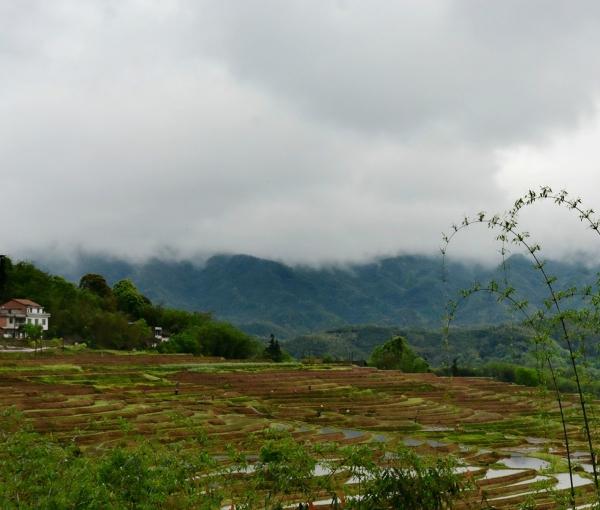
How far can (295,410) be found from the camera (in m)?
70.8

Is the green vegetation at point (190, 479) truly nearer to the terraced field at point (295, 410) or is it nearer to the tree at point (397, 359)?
the terraced field at point (295, 410)

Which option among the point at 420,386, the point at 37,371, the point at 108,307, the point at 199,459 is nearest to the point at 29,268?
the point at 108,307

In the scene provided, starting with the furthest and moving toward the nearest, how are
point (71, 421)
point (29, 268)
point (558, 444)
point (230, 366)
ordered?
1. point (29, 268)
2. point (230, 366)
3. point (558, 444)
4. point (71, 421)

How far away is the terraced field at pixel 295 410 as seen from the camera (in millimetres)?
45750

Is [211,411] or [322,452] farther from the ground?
[322,452]

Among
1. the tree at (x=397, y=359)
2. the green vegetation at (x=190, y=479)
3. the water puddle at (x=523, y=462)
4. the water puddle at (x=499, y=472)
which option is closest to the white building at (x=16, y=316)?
A: the tree at (x=397, y=359)

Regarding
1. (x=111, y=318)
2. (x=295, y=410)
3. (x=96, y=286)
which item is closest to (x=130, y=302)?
(x=96, y=286)

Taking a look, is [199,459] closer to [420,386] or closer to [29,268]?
[420,386]

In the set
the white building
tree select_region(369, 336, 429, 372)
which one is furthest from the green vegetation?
tree select_region(369, 336, 429, 372)

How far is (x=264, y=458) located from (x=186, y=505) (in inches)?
78.9

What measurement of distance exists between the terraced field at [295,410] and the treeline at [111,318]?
25943 mm

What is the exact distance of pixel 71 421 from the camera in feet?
172

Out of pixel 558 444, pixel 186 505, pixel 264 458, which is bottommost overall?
pixel 558 444

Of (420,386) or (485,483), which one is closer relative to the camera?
(485,483)
